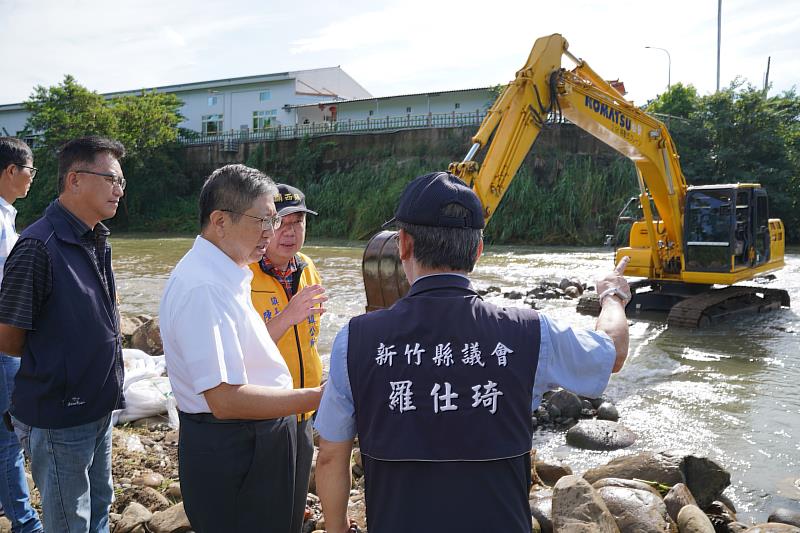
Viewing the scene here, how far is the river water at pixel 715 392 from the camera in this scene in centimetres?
531

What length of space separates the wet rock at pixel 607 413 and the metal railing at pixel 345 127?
26470 mm

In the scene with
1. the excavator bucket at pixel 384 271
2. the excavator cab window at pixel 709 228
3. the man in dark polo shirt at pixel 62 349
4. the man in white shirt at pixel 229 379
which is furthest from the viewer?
the excavator cab window at pixel 709 228

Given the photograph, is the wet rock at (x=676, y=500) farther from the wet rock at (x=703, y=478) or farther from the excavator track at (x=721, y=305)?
the excavator track at (x=721, y=305)

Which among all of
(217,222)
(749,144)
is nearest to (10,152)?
(217,222)

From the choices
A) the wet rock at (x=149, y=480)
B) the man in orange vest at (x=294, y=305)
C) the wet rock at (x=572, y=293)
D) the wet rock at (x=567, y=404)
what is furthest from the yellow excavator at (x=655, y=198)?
the man in orange vest at (x=294, y=305)

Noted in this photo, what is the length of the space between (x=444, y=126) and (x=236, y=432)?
31124mm

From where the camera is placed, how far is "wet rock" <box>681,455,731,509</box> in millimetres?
4445

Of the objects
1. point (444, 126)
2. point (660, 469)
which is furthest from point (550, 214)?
point (660, 469)

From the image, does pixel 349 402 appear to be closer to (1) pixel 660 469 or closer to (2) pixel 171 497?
(2) pixel 171 497

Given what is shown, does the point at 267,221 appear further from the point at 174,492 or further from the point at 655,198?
the point at 655,198

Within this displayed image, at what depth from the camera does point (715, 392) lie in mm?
7320

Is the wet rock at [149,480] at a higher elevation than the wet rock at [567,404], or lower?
higher

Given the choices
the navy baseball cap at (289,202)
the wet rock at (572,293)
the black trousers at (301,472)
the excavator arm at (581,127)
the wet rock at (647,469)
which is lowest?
the wet rock at (647,469)

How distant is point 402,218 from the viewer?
176 centimetres
